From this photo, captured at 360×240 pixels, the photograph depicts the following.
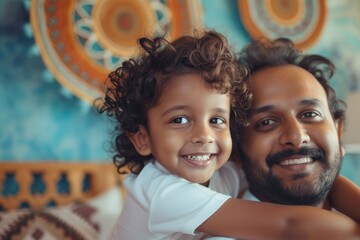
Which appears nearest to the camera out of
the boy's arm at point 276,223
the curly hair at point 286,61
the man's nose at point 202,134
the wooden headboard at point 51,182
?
the boy's arm at point 276,223

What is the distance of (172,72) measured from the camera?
0.88 m

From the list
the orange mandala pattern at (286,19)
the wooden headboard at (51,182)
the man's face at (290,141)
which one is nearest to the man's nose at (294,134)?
the man's face at (290,141)

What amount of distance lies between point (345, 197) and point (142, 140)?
508mm

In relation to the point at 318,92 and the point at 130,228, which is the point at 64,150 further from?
the point at 318,92

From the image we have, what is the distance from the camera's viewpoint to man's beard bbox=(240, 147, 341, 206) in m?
0.89

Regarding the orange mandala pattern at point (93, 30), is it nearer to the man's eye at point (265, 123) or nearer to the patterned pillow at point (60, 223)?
the patterned pillow at point (60, 223)

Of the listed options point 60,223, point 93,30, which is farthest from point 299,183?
point 93,30

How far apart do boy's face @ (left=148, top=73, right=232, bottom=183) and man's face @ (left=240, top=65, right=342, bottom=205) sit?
0.11 metres

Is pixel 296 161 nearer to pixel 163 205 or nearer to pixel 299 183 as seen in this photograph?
pixel 299 183

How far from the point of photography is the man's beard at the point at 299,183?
2.93 feet

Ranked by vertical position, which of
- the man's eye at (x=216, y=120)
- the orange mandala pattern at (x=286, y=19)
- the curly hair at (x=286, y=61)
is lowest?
the man's eye at (x=216, y=120)

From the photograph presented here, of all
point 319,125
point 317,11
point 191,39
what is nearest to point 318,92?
point 319,125

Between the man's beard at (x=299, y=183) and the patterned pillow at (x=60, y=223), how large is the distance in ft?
2.72

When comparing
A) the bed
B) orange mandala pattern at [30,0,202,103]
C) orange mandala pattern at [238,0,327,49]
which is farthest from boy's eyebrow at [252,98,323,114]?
orange mandala pattern at [238,0,327,49]
